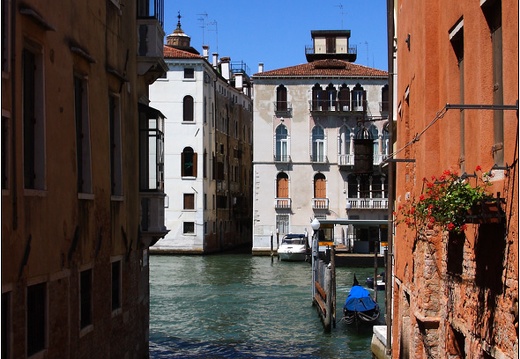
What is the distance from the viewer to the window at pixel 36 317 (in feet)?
25.6

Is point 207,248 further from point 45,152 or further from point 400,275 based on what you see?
point 45,152

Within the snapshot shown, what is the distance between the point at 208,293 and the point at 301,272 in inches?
328

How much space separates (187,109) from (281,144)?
505cm

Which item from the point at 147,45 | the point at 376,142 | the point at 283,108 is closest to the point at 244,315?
the point at 147,45

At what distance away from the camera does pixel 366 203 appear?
146ft

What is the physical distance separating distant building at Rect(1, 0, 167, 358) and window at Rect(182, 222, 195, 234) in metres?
32.3

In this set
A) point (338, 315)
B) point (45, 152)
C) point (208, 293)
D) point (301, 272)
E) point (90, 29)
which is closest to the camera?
point (45, 152)

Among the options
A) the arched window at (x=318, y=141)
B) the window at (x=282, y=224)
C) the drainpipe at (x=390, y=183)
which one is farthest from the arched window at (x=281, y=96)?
the drainpipe at (x=390, y=183)

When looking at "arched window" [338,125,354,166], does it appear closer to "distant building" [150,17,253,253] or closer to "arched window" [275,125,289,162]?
"arched window" [275,125,289,162]

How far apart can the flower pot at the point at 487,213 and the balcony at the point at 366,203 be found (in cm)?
3763

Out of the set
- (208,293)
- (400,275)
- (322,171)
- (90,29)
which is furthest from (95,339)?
(322,171)

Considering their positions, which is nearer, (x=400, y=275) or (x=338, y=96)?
(x=400, y=275)

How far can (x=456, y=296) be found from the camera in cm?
848

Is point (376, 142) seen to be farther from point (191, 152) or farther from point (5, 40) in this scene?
point (5, 40)
